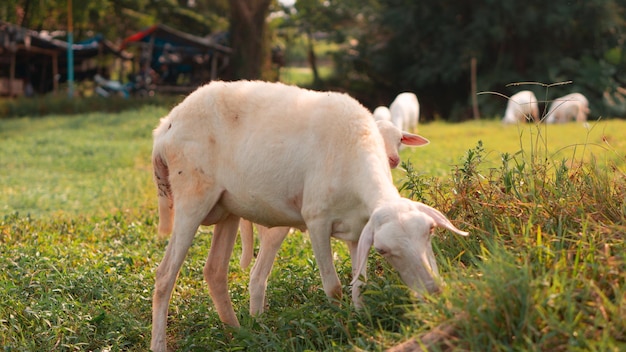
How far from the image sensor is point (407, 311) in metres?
4.69

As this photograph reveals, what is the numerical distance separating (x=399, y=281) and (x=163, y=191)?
2.20 meters

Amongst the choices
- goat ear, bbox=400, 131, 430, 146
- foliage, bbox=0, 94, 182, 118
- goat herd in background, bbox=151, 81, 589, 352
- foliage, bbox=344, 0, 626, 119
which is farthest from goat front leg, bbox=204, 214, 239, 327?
foliage, bbox=344, 0, 626, 119

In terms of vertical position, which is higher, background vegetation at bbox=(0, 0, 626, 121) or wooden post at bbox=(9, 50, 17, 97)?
background vegetation at bbox=(0, 0, 626, 121)

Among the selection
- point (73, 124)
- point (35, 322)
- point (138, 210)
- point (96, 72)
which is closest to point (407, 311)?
point (35, 322)

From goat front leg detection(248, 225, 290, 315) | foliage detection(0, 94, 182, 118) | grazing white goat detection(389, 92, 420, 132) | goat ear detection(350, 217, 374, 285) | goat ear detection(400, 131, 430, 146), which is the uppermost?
goat ear detection(400, 131, 430, 146)

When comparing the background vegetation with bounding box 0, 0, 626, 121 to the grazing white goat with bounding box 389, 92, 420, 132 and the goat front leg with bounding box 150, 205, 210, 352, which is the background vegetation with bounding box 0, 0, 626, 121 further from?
the goat front leg with bounding box 150, 205, 210, 352

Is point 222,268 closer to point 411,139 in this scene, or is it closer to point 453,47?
point 411,139

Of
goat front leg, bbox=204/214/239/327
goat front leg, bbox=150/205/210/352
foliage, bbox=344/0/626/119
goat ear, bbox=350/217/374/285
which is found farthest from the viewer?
foliage, bbox=344/0/626/119

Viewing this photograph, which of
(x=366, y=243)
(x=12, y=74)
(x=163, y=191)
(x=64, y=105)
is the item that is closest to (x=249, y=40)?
(x=64, y=105)

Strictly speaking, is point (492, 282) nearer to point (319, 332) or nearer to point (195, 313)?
point (319, 332)

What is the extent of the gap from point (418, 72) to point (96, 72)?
15176mm

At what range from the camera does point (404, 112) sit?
21297mm

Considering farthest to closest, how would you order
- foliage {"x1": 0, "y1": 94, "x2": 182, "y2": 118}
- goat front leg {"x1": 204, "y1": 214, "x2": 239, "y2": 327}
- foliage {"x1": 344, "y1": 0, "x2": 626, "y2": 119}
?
foliage {"x1": 344, "y1": 0, "x2": 626, "y2": 119}
foliage {"x1": 0, "y1": 94, "x2": 182, "y2": 118}
goat front leg {"x1": 204, "y1": 214, "x2": 239, "y2": 327}

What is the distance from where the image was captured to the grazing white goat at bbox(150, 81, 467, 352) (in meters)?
5.08
